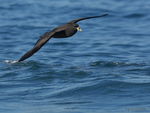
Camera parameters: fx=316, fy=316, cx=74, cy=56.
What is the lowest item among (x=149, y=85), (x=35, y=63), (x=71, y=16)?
(x=149, y=85)

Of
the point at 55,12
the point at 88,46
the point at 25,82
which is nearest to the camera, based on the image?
the point at 25,82

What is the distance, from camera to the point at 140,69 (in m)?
9.22

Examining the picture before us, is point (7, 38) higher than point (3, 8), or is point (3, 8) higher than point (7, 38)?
point (3, 8)

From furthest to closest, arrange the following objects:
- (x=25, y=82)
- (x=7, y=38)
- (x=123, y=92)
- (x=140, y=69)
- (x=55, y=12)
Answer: (x=55, y=12) → (x=7, y=38) → (x=140, y=69) → (x=25, y=82) → (x=123, y=92)

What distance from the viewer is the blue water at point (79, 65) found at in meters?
6.76

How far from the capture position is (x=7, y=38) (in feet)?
44.9

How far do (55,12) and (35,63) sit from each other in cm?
977

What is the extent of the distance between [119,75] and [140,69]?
914 millimetres

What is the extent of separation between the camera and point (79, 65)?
9.89 metres

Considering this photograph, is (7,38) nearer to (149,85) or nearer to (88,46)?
(88,46)

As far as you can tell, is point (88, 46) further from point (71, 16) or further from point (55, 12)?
point (55, 12)

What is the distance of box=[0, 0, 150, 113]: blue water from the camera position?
6762mm

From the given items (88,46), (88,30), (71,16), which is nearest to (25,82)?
(88,46)

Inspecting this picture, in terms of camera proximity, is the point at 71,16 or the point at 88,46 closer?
the point at 88,46
